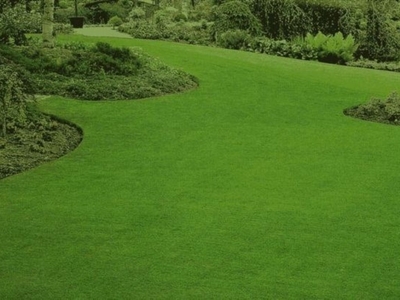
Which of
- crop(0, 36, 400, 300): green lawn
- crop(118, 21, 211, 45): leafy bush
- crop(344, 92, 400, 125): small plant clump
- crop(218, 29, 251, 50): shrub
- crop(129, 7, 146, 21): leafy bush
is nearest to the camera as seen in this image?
crop(0, 36, 400, 300): green lawn

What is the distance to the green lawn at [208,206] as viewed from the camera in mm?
9156

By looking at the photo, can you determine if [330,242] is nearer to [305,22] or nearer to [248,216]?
[248,216]

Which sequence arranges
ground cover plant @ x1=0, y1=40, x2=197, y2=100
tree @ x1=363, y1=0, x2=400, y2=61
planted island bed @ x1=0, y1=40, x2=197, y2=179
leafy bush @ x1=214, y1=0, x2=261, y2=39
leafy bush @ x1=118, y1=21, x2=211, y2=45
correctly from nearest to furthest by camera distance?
planted island bed @ x1=0, y1=40, x2=197, y2=179 < ground cover plant @ x1=0, y1=40, x2=197, y2=100 < tree @ x1=363, y1=0, x2=400, y2=61 < leafy bush @ x1=118, y1=21, x2=211, y2=45 < leafy bush @ x1=214, y1=0, x2=261, y2=39

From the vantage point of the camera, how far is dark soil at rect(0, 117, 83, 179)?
1398cm

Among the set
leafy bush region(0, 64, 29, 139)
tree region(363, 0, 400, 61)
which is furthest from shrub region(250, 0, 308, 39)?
leafy bush region(0, 64, 29, 139)

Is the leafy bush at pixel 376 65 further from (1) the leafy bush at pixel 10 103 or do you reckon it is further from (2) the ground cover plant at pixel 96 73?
(1) the leafy bush at pixel 10 103

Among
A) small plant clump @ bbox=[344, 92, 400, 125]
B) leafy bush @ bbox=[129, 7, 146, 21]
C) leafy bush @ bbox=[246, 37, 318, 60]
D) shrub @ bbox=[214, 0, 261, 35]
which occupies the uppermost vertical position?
shrub @ bbox=[214, 0, 261, 35]

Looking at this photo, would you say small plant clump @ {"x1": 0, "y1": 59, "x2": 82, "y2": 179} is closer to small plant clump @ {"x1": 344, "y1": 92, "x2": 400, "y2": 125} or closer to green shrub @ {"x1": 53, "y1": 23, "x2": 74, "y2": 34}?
small plant clump @ {"x1": 344, "y1": 92, "x2": 400, "y2": 125}

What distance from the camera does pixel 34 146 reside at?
586 inches

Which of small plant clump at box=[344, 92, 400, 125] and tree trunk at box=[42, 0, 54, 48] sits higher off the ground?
tree trunk at box=[42, 0, 54, 48]

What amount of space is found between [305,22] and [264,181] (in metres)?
25.8

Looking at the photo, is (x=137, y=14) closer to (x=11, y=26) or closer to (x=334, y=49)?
(x=334, y=49)

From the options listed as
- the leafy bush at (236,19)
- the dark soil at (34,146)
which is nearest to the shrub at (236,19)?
the leafy bush at (236,19)

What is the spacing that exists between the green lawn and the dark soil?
1.11ft
